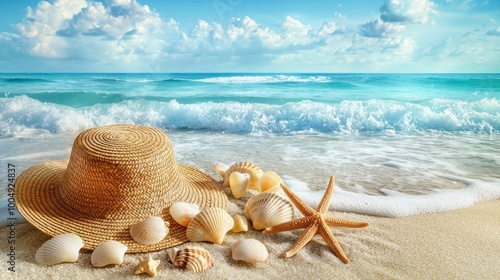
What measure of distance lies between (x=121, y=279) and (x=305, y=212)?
1.33m

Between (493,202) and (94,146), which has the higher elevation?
(94,146)

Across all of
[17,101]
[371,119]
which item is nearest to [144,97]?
[17,101]

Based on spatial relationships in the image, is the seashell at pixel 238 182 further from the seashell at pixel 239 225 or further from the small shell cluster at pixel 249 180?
the seashell at pixel 239 225

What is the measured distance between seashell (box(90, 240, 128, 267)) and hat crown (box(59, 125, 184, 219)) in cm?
35

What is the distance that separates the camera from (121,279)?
2.16m

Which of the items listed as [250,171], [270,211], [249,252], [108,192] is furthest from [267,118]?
[249,252]

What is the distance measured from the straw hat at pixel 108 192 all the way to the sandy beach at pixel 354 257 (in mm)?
199

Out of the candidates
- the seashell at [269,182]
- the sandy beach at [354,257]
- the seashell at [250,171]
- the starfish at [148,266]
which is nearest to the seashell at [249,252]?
the sandy beach at [354,257]

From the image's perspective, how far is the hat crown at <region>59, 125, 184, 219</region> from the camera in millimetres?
2527

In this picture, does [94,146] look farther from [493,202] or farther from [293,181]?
[493,202]

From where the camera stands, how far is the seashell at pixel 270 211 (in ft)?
9.03

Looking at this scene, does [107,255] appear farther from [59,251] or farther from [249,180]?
[249,180]

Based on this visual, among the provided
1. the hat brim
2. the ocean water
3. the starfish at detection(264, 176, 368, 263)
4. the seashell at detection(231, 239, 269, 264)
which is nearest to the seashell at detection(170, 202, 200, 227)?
the hat brim

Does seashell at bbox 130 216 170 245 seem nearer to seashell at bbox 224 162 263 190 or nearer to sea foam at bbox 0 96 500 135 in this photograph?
seashell at bbox 224 162 263 190
